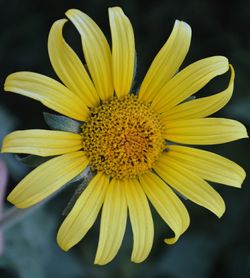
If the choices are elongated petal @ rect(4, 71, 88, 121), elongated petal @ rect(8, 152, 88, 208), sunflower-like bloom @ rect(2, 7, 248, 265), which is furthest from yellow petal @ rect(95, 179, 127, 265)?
elongated petal @ rect(4, 71, 88, 121)

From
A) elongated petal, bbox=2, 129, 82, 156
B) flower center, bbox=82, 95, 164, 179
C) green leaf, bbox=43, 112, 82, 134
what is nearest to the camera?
elongated petal, bbox=2, 129, 82, 156

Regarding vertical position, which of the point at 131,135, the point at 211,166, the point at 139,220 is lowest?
the point at 139,220

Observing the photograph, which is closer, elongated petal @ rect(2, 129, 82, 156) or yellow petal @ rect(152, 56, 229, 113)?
elongated petal @ rect(2, 129, 82, 156)

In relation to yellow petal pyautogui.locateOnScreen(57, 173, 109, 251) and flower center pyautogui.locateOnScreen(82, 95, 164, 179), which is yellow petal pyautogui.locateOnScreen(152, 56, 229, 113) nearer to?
flower center pyautogui.locateOnScreen(82, 95, 164, 179)

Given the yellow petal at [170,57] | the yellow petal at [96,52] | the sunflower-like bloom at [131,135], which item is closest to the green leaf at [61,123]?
the sunflower-like bloom at [131,135]

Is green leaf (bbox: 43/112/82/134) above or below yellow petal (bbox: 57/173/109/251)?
above

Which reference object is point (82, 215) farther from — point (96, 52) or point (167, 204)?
point (96, 52)

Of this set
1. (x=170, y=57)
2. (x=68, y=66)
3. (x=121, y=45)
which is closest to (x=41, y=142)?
(x=68, y=66)
